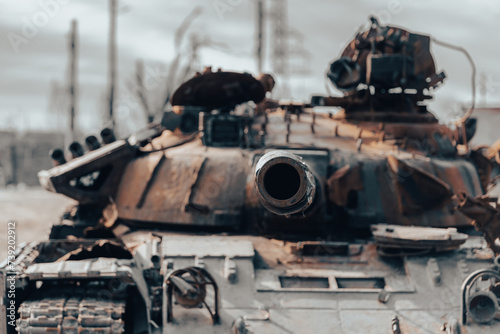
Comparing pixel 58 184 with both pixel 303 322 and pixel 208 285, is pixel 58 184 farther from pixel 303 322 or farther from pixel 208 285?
pixel 303 322

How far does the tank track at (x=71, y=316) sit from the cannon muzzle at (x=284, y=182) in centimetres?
205

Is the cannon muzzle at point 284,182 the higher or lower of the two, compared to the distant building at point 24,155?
lower

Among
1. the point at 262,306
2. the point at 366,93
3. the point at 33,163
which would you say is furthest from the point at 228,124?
the point at 33,163

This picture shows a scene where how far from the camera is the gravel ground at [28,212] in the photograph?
25.2 metres

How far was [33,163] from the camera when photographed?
5200cm

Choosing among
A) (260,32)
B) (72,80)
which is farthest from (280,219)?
(260,32)

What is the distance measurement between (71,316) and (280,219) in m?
2.50

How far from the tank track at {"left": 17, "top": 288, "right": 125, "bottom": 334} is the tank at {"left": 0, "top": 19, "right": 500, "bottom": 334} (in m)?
0.02

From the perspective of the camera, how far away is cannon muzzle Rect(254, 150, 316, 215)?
6.76 m

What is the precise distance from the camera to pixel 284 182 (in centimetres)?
706

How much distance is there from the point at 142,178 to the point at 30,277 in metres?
2.21

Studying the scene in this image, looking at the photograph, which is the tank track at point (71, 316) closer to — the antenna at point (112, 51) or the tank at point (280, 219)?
the tank at point (280, 219)

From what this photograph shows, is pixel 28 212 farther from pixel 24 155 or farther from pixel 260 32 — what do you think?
pixel 24 155

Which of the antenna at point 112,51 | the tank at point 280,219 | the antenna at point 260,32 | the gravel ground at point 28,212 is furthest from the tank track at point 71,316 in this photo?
the antenna at point 260,32
